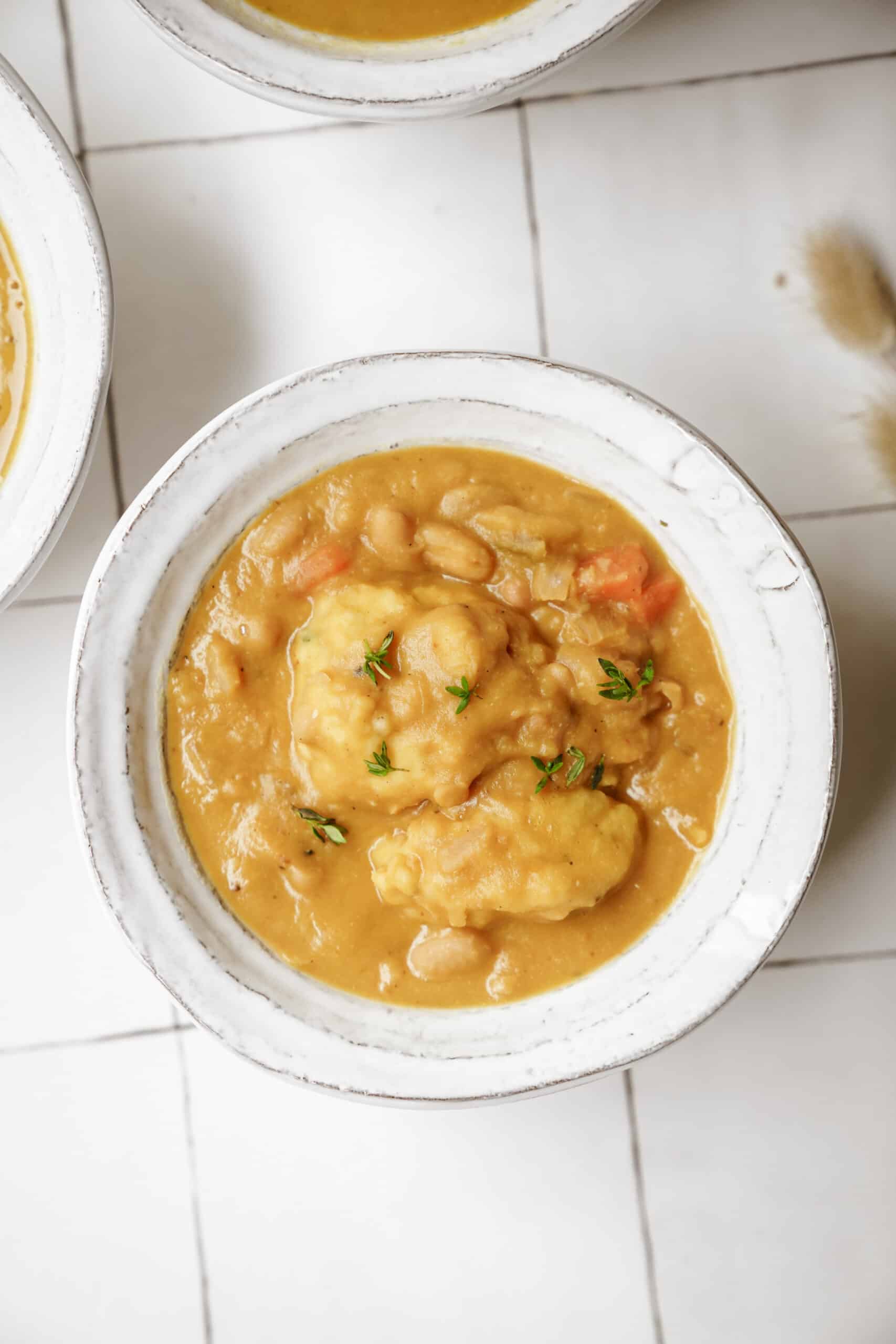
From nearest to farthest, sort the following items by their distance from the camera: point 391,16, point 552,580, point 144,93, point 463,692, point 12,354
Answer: point 463,692
point 552,580
point 391,16
point 12,354
point 144,93

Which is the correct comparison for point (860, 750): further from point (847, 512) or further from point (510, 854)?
point (510, 854)

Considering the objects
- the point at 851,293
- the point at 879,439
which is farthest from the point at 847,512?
the point at 851,293

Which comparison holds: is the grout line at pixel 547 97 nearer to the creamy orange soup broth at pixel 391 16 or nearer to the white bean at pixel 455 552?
the creamy orange soup broth at pixel 391 16

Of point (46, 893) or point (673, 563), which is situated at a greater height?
point (673, 563)

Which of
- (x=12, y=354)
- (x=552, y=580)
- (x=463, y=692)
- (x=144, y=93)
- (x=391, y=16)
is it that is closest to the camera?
(x=463, y=692)

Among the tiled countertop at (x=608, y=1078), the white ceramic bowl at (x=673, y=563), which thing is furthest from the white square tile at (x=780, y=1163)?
the white ceramic bowl at (x=673, y=563)

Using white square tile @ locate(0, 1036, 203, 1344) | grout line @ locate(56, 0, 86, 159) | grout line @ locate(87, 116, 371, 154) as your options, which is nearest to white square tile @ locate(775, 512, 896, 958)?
grout line @ locate(87, 116, 371, 154)

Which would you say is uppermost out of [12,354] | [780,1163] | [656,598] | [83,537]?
[12,354]
